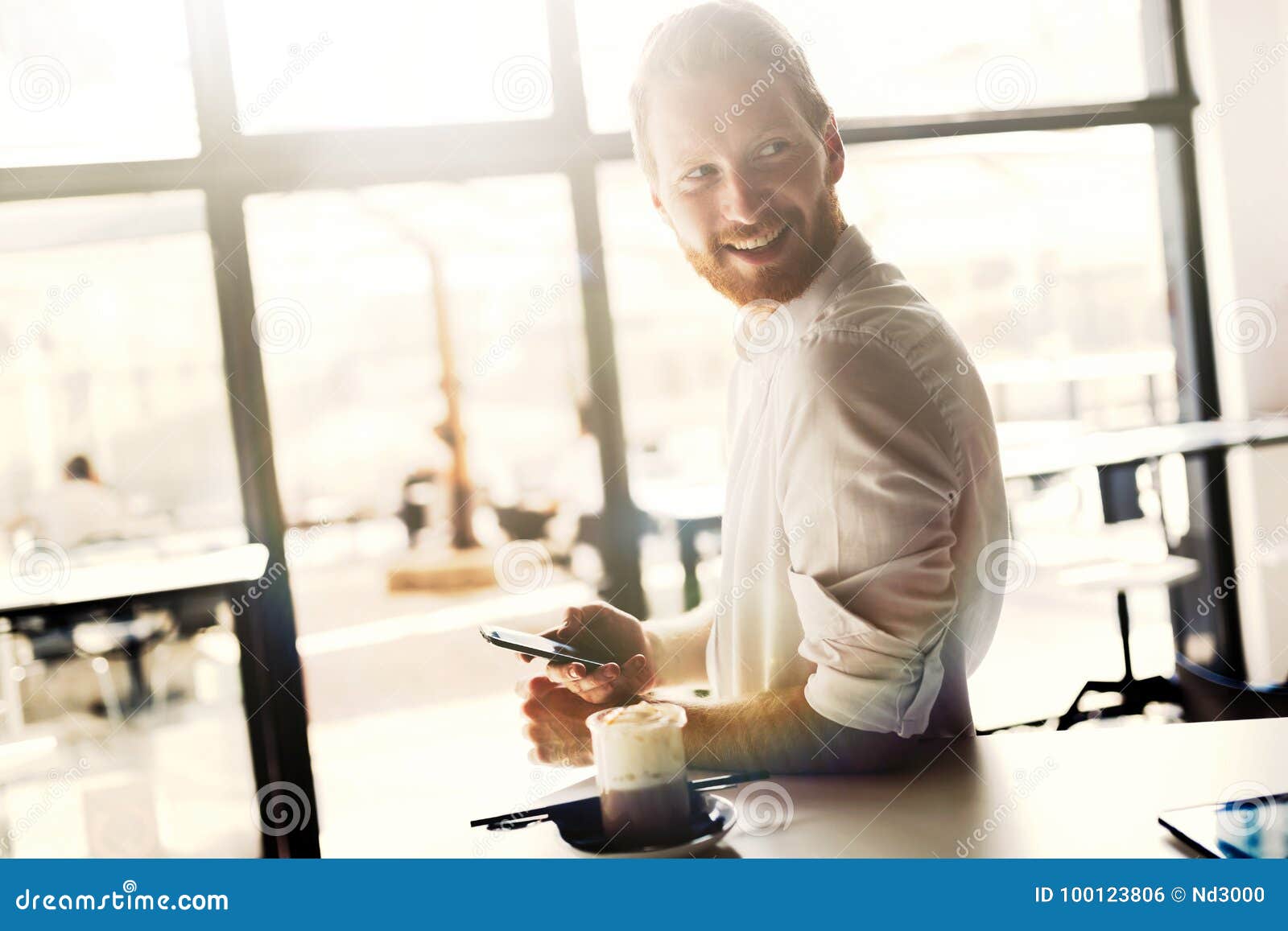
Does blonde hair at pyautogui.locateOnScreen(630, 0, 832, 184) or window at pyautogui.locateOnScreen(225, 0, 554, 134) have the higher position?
window at pyautogui.locateOnScreen(225, 0, 554, 134)

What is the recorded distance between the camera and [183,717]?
376 centimetres

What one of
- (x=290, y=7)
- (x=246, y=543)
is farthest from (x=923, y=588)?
(x=290, y=7)

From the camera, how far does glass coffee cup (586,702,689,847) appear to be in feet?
3.06

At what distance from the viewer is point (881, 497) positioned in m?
1.39

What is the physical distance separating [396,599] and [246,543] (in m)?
3.24

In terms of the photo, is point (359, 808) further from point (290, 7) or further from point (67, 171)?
point (290, 7)

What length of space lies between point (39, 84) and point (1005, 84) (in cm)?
263

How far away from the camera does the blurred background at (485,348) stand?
8.37 ft

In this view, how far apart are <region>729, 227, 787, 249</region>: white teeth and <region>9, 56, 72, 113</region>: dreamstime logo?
1.95 meters
